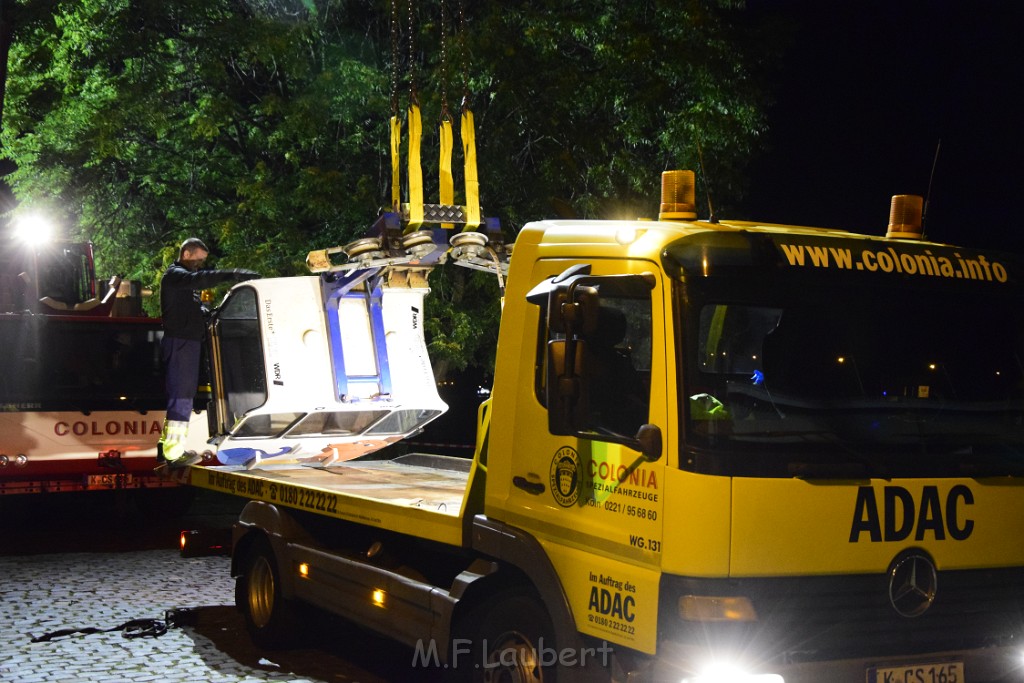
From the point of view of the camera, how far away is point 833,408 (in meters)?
5.08

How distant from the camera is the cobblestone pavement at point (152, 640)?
7750mm

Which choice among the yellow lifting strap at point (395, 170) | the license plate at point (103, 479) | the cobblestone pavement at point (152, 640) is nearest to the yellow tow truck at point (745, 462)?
the cobblestone pavement at point (152, 640)

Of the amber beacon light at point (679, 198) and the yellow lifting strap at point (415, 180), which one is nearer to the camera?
the amber beacon light at point (679, 198)

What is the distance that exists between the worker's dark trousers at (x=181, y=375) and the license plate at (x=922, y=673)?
5997mm

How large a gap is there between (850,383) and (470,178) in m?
3.61

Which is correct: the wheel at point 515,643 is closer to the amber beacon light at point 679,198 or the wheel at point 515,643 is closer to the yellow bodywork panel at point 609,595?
the yellow bodywork panel at point 609,595

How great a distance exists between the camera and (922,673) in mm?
5027

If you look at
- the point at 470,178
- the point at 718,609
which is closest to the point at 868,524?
the point at 718,609

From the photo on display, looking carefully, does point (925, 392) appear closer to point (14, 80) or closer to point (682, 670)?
point (682, 670)

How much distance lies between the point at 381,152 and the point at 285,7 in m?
2.63

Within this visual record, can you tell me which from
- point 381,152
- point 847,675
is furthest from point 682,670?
point 381,152

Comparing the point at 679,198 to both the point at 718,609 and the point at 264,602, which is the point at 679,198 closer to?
the point at 718,609

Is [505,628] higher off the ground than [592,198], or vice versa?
[592,198]

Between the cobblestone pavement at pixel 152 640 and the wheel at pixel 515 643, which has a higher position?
the wheel at pixel 515 643
